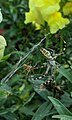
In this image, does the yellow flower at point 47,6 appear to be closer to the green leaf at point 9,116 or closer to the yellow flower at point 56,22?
the yellow flower at point 56,22

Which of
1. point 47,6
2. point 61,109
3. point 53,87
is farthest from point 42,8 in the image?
point 61,109

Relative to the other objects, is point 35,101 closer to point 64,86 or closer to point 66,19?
point 64,86

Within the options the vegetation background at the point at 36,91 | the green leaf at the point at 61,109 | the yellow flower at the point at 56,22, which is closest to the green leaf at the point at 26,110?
the vegetation background at the point at 36,91

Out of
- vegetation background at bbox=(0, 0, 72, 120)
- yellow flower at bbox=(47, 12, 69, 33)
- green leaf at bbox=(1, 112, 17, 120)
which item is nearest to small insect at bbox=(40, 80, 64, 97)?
vegetation background at bbox=(0, 0, 72, 120)

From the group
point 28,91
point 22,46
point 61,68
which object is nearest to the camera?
point 61,68

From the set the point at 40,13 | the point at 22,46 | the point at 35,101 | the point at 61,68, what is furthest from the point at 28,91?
the point at 22,46

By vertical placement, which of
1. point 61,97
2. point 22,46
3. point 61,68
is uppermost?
point 61,68

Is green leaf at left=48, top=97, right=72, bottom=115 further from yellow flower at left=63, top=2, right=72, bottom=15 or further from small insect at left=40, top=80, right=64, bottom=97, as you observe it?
yellow flower at left=63, top=2, right=72, bottom=15
